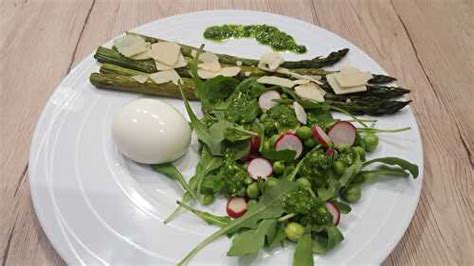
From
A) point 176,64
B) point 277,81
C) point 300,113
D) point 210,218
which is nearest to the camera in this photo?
point 210,218

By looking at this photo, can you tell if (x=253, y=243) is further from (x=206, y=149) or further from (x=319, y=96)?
(x=319, y=96)

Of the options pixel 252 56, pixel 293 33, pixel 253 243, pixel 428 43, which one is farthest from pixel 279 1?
pixel 253 243

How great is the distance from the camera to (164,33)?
5.72 feet

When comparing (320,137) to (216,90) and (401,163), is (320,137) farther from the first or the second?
(216,90)

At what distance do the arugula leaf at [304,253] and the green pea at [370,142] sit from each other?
412 millimetres

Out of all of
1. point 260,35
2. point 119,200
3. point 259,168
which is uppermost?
point 260,35

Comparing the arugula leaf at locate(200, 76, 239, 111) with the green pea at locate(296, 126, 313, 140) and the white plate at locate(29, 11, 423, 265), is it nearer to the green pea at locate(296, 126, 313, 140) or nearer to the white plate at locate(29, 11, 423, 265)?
the white plate at locate(29, 11, 423, 265)

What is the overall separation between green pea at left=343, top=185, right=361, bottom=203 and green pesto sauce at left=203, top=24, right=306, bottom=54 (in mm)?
663

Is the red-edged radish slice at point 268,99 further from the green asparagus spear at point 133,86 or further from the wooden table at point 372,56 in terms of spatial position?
the wooden table at point 372,56

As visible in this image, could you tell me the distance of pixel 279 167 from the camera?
1.25m

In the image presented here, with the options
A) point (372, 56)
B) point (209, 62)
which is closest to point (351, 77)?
point (372, 56)

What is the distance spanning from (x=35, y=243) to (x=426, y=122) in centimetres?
136

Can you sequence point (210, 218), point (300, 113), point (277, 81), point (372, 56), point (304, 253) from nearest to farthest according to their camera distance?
point (304, 253) < point (210, 218) < point (300, 113) < point (277, 81) < point (372, 56)

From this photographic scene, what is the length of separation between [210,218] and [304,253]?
0.26 m
